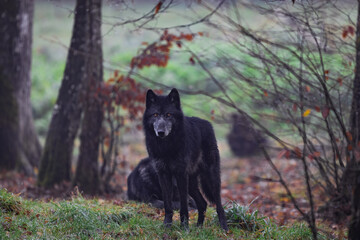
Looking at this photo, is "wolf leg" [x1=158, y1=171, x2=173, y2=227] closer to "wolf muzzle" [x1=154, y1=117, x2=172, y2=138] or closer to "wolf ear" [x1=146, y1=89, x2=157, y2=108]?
"wolf muzzle" [x1=154, y1=117, x2=172, y2=138]

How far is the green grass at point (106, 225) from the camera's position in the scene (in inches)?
205

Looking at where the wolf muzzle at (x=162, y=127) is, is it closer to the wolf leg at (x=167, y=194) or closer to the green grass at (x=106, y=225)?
the wolf leg at (x=167, y=194)

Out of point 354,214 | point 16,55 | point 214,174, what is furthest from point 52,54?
point 354,214

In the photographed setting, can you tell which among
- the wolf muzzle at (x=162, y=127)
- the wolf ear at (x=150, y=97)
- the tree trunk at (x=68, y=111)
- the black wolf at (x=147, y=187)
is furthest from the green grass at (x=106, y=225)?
the tree trunk at (x=68, y=111)

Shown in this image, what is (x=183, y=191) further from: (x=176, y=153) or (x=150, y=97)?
(x=150, y=97)

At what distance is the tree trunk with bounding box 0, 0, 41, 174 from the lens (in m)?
10.2

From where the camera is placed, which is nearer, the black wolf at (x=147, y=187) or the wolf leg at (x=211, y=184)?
the wolf leg at (x=211, y=184)

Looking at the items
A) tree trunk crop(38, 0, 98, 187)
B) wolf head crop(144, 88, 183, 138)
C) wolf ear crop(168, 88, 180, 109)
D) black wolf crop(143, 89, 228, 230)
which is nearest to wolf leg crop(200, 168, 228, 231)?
black wolf crop(143, 89, 228, 230)

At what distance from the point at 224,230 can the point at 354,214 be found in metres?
2.12

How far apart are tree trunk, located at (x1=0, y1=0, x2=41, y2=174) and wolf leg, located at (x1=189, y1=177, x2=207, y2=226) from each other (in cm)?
587

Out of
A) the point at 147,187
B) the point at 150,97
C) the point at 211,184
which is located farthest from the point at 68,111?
the point at 211,184

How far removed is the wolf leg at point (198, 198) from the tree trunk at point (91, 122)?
3.57 m

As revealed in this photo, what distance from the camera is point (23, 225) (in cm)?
527

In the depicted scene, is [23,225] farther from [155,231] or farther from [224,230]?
[224,230]
